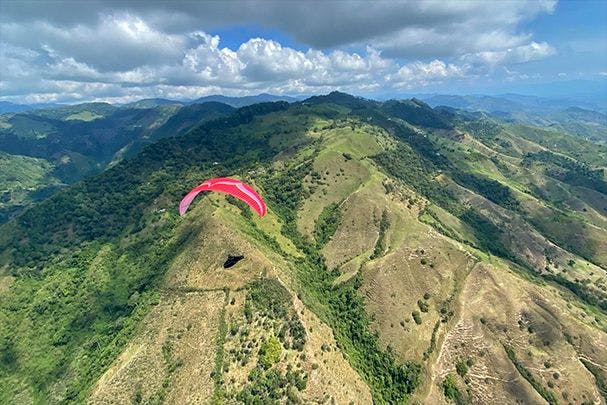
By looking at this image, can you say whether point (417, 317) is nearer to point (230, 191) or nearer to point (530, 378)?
point (530, 378)

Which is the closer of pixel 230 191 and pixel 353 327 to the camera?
pixel 230 191

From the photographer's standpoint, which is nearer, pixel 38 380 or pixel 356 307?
pixel 38 380

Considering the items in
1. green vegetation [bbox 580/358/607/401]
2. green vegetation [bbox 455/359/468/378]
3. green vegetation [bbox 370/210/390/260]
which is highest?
green vegetation [bbox 370/210/390/260]

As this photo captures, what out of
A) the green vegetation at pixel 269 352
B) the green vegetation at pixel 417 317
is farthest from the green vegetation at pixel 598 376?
the green vegetation at pixel 269 352

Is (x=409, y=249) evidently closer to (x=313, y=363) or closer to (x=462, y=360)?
(x=462, y=360)

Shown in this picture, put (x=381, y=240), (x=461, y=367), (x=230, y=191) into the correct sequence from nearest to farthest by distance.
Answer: (x=230, y=191)
(x=461, y=367)
(x=381, y=240)

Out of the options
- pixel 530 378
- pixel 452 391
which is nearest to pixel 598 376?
pixel 530 378

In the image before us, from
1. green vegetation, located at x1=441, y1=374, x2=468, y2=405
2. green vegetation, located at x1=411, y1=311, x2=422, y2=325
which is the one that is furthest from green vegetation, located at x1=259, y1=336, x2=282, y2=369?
green vegetation, located at x1=441, y1=374, x2=468, y2=405

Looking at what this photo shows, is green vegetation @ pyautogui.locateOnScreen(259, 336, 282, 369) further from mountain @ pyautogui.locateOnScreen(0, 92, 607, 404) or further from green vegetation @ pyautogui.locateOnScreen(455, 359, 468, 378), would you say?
green vegetation @ pyautogui.locateOnScreen(455, 359, 468, 378)

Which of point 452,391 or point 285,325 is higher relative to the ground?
point 285,325

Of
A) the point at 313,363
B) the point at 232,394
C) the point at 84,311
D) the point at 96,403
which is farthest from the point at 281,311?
the point at 84,311

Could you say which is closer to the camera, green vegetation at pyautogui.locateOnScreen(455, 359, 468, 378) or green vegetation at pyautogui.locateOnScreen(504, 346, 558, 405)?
green vegetation at pyautogui.locateOnScreen(504, 346, 558, 405)
